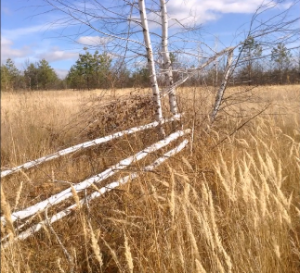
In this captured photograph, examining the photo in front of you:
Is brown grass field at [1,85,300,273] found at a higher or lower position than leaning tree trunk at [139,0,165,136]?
lower

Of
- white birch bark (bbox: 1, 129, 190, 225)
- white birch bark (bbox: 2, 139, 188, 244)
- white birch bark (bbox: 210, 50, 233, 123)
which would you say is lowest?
white birch bark (bbox: 2, 139, 188, 244)

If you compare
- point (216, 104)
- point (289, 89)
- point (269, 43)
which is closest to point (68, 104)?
point (216, 104)

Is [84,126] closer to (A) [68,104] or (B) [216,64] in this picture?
(A) [68,104]

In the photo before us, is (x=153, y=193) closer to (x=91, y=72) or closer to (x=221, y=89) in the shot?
(x=91, y=72)

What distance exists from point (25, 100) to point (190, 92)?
257 cm

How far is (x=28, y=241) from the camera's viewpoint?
82.0 inches

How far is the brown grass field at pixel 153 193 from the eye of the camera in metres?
1.63

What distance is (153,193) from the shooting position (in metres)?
1.86

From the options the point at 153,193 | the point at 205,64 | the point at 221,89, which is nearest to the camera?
the point at 153,193

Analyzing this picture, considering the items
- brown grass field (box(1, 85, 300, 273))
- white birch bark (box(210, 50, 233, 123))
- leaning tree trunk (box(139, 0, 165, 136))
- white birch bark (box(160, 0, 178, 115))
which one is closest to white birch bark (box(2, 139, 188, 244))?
brown grass field (box(1, 85, 300, 273))

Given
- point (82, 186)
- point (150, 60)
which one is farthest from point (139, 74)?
point (82, 186)

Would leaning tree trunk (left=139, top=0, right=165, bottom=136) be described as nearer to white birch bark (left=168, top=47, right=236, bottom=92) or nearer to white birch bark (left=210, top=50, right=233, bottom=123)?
white birch bark (left=168, top=47, right=236, bottom=92)

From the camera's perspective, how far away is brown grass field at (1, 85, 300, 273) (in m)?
1.63

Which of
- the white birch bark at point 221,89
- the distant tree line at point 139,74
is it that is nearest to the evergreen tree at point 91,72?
the distant tree line at point 139,74
